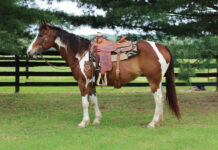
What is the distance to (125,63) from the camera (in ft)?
18.7

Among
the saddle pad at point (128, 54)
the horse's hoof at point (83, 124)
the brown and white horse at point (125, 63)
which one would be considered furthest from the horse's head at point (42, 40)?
the horse's hoof at point (83, 124)

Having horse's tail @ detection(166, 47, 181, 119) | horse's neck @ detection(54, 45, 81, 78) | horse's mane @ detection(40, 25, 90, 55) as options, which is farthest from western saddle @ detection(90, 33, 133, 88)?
horse's tail @ detection(166, 47, 181, 119)

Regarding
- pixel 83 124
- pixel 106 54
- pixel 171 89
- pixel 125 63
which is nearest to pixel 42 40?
pixel 106 54

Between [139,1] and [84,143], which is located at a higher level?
[139,1]

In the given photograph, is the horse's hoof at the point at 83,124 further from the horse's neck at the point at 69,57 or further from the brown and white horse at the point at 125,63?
the horse's neck at the point at 69,57

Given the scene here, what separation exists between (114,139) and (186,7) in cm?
427

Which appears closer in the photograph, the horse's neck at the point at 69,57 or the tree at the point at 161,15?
the horse's neck at the point at 69,57

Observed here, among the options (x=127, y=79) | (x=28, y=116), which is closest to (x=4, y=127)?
(x=28, y=116)

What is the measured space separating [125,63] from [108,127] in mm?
1171

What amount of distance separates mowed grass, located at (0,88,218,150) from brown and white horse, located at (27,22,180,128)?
Result: 0.39m

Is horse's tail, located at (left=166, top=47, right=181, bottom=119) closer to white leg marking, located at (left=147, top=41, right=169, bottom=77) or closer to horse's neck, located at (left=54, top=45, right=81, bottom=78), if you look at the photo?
white leg marking, located at (left=147, top=41, right=169, bottom=77)

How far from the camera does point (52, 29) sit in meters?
5.91

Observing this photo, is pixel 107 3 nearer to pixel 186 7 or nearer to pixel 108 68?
→ pixel 186 7

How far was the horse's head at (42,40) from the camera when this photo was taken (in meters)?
5.80
